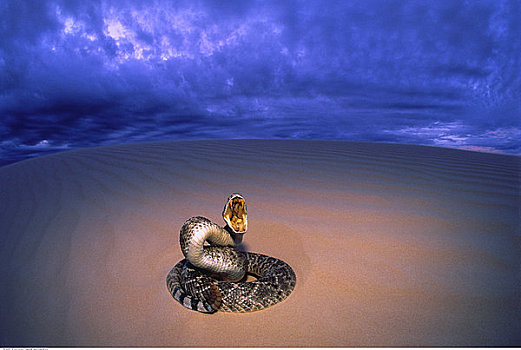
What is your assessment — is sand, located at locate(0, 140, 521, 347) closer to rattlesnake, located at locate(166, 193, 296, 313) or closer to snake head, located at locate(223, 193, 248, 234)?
rattlesnake, located at locate(166, 193, 296, 313)

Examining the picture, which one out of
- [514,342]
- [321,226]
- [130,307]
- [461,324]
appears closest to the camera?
[514,342]

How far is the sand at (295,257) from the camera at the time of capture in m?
2.11

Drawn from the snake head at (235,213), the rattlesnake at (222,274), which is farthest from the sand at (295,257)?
the snake head at (235,213)

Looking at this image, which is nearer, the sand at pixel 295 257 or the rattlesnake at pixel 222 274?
the sand at pixel 295 257

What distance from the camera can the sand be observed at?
2.11m

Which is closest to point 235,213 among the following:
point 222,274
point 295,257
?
point 222,274

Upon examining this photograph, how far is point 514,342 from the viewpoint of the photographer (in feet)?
6.34

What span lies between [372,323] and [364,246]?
1.29m

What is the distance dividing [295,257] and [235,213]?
1.07 metres

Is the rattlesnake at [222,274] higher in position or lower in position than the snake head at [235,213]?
lower

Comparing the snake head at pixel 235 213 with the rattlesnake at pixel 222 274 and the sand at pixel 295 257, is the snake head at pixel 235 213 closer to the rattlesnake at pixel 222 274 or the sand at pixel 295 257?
the rattlesnake at pixel 222 274

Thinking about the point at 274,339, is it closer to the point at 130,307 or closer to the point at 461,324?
the point at 130,307

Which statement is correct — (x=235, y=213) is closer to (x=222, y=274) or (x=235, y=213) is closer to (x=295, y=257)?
(x=222, y=274)

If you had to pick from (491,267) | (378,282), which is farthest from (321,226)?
(491,267)
